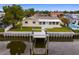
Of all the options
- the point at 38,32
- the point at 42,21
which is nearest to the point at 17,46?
the point at 38,32

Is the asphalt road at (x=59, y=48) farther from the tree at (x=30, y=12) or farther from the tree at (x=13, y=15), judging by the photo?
the tree at (x=30, y=12)

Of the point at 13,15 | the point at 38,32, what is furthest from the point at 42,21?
the point at 13,15

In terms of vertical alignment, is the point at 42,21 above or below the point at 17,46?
above

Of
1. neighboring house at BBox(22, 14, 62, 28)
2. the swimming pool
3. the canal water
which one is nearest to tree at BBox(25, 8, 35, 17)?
neighboring house at BBox(22, 14, 62, 28)

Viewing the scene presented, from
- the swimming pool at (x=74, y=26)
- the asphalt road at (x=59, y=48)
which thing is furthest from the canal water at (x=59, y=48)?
the swimming pool at (x=74, y=26)

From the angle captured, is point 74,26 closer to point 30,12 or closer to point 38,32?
point 38,32

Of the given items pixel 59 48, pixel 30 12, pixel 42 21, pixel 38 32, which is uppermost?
pixel 30 12

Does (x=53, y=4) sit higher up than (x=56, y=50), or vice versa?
(x=53, y=4)
